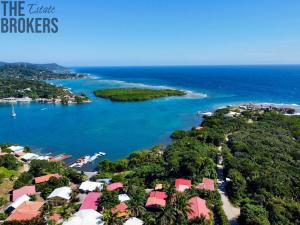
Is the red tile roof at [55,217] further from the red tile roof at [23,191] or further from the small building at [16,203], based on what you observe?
the red tile roof at [23,191]

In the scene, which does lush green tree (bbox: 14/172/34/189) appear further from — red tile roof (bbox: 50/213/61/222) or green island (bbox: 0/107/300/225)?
red tile roof (bbox: 50/213/61/222)

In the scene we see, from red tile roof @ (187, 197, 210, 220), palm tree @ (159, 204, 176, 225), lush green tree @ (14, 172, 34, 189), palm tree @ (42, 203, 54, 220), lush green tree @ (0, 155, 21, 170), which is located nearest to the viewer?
palm tree @ (159, 204, 176, 225)

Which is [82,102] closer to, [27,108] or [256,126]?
[27,108]

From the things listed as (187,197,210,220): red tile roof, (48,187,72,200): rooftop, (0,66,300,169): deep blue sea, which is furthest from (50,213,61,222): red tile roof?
(0,66,300,169): deep blue sea

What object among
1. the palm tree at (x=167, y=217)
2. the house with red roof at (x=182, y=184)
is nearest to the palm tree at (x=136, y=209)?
the palm tree at (x=167, y=217)

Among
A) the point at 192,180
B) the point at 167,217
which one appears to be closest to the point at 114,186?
the point at 192,180

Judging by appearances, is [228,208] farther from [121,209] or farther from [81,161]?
[81,161]

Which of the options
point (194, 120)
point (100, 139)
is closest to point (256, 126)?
point (194, 120)

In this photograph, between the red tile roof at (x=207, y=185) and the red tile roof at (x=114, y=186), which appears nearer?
the red tile roof at (x=114, y=186)
